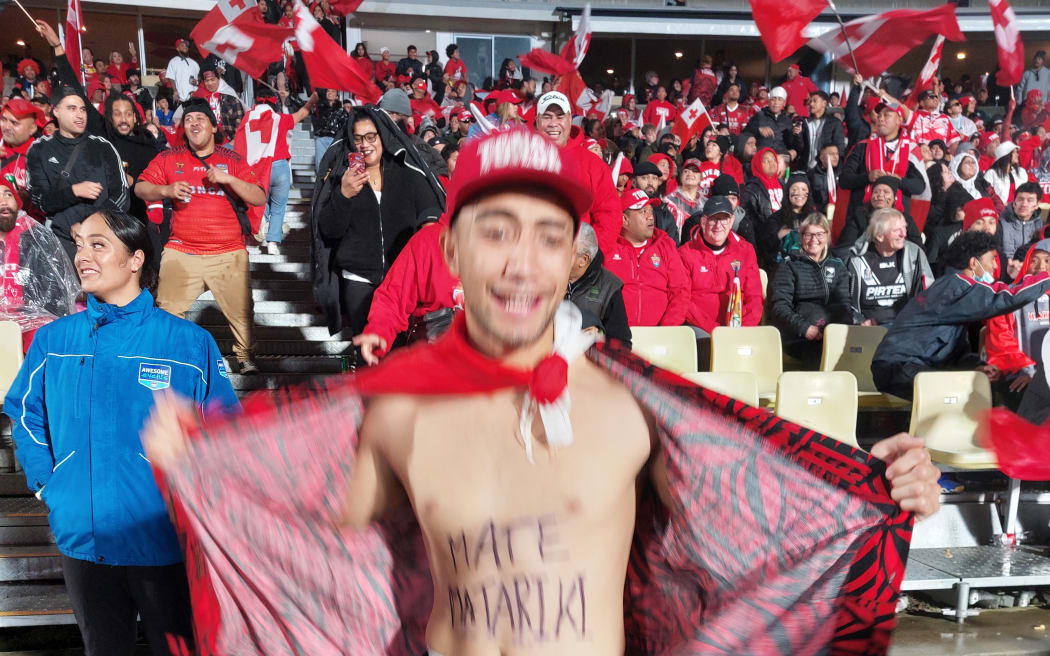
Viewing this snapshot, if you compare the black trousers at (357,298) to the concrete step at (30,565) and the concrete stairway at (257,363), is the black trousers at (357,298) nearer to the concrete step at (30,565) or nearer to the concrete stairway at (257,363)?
the concrete stairway at (257,363)

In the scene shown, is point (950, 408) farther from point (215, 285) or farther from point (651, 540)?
point (215, 285)

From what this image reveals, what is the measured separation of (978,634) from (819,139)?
8095 millimetres

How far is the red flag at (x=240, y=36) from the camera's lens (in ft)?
23.0

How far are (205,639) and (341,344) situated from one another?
14.3ft

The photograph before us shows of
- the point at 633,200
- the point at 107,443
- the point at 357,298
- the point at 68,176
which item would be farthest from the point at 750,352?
the point at 68,176

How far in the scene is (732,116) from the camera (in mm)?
13867

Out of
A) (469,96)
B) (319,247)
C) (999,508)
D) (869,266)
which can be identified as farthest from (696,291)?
(469,96)

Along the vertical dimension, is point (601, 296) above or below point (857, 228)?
below

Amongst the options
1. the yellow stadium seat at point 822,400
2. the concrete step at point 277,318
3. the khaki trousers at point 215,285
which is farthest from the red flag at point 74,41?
the yellow stadium seat at point 822,400

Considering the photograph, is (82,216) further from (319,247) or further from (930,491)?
(930,491)

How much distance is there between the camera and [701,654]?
164cm

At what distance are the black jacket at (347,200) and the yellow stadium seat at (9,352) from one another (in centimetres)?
174

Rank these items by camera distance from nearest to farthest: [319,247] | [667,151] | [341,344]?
1. [319,247]
2. [341,344]
3. [667,151]

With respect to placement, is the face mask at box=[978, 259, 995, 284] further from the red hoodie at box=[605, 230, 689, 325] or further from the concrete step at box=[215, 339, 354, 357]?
the concrete step at box=[215, 339, 354, 357]
